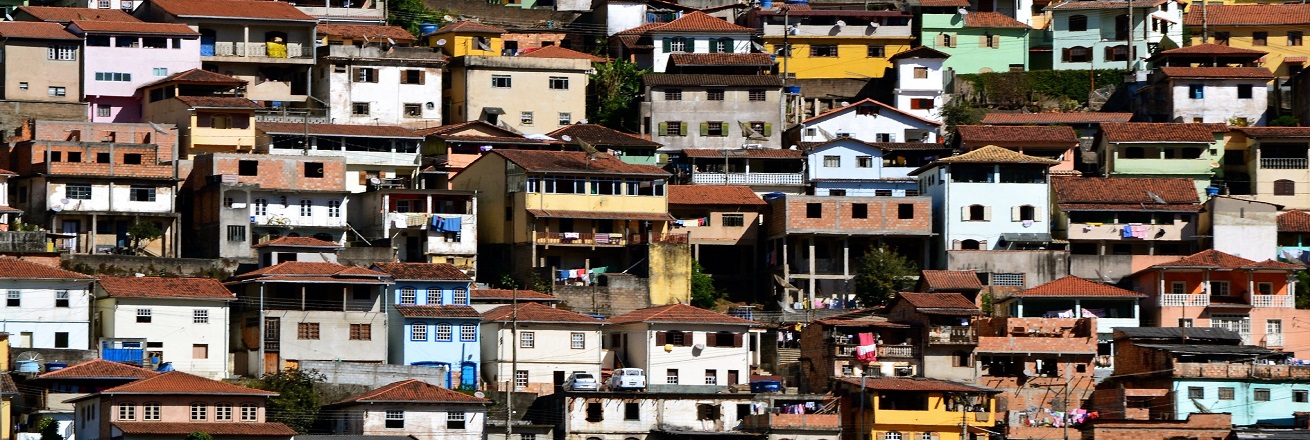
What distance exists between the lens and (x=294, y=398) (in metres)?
70.6

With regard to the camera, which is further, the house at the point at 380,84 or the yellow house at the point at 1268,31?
the yellow house at the point at 1268,31

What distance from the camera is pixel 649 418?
73.0 meters

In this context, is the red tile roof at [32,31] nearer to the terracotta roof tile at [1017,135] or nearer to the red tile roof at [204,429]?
the red tile roof at [204,429]

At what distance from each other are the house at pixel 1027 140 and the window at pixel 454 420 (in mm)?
30655

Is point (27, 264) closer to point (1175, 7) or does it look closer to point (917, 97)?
point (917, 97)

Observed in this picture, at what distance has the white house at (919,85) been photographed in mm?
103188

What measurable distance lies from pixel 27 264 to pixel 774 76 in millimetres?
35739

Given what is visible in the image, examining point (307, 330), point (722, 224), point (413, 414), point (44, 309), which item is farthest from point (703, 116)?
point (44, 309)

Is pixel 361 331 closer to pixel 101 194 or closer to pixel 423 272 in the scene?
pixel 423 272

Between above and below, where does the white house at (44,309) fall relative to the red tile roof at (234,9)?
below

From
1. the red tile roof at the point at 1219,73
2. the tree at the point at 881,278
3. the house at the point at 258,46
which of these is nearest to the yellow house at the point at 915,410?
the tree at the point at 881,278

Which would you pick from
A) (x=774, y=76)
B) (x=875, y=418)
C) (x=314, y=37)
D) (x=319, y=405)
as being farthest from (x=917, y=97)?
(x=319, y=405)

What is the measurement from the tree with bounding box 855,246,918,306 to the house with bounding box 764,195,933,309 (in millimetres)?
1294

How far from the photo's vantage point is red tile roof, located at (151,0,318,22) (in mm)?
96938
